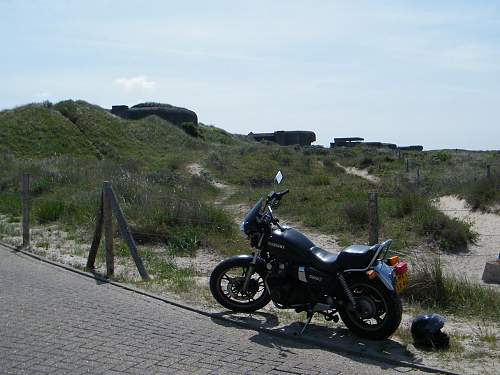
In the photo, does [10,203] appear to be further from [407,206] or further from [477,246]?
[477,246]

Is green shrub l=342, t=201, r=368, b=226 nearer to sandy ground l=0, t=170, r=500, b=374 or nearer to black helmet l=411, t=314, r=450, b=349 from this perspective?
sandy ground l=0, t=170, r=500, b=374

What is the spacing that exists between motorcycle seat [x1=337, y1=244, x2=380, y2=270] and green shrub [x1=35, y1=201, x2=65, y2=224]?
11.1 m

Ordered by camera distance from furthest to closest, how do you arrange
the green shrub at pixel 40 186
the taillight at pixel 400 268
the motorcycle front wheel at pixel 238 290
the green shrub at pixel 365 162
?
the green shrub at pixel 365 162, the green shrub at pixel 40 186, the motorcycle front wheel at pixel 238 290, the taillight at pixel 400 268

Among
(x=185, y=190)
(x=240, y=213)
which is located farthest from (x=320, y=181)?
(x=185, y=190)

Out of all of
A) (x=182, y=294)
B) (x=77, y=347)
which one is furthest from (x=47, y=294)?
(x=77, y=347)

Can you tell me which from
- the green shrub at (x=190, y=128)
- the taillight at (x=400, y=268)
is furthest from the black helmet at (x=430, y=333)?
the green shrub at (x=190, y=128)

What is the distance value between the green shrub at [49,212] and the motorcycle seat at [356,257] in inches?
436

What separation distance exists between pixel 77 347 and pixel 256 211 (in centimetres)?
237

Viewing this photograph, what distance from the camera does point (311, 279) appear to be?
22.7ft

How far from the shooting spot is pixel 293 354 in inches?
242

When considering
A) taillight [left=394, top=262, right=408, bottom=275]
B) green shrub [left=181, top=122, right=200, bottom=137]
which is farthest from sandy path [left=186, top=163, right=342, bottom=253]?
green shrub [left=181, top=122, right=200, bottom=137]

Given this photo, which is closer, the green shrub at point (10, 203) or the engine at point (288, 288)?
the engine at point (288, 288)

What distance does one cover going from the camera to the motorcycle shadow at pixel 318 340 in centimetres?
611

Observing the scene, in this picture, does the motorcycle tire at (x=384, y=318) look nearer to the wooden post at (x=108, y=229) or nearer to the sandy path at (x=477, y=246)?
the wooden post at (x=108, y=229)
